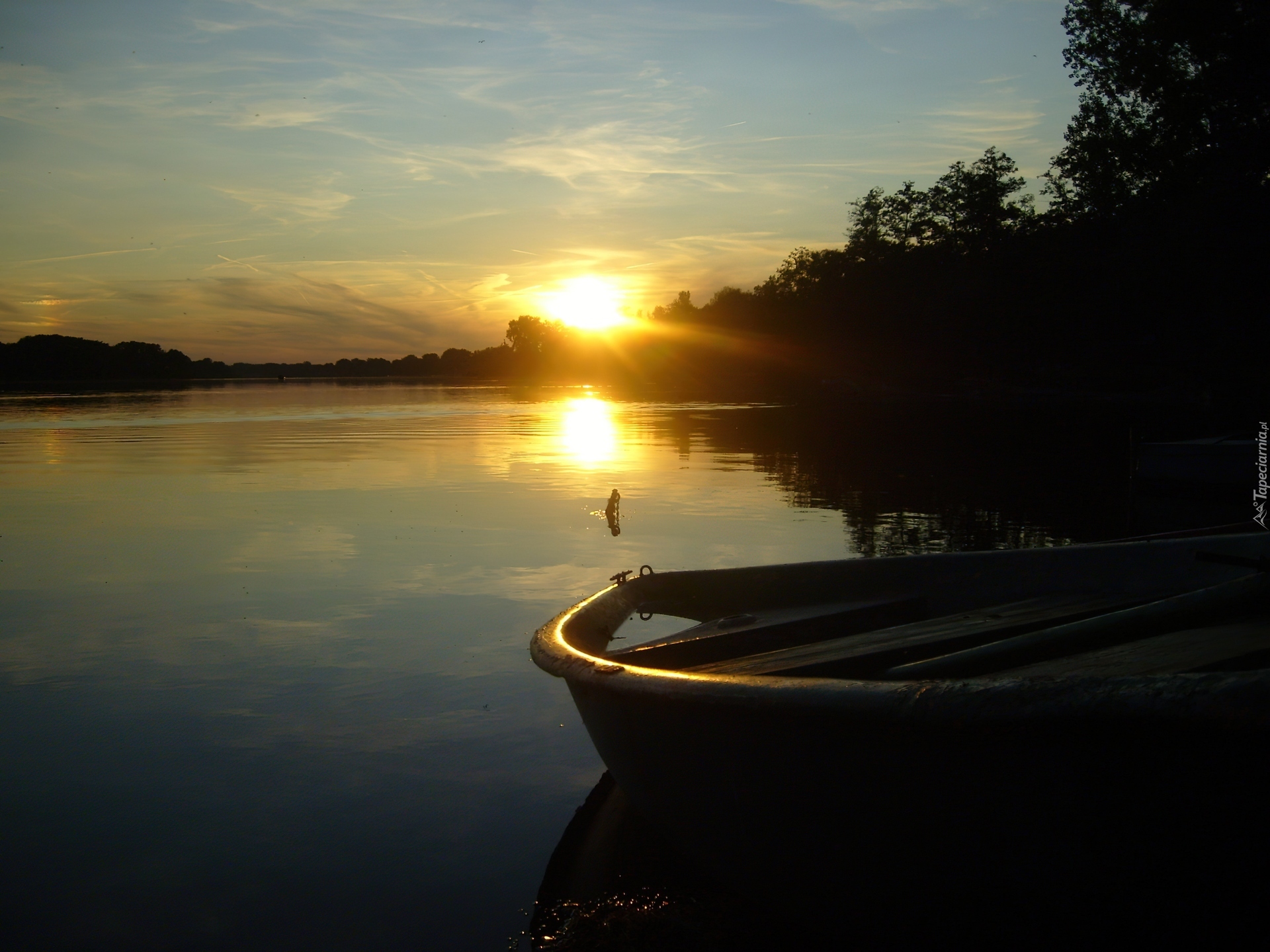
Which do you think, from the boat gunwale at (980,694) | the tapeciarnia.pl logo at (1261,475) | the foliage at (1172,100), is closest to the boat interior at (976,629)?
the boat gunwale at (980,694)

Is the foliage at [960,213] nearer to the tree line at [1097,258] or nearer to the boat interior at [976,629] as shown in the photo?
the tree line at [1097,258]

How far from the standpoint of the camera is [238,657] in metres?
6.78

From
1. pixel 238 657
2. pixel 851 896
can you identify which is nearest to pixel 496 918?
pixel 851 896

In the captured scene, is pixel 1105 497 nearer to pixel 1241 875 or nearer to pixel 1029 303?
pixel 1241 875

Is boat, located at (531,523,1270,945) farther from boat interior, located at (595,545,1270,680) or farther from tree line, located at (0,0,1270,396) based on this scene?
tree line, located at (0,0,1270,396)

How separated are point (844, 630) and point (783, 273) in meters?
144

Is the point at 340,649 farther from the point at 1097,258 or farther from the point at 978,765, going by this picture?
the point at 1097,258

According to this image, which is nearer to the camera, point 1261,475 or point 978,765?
point 978,765

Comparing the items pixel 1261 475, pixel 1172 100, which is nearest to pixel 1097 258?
pixel 1172 100

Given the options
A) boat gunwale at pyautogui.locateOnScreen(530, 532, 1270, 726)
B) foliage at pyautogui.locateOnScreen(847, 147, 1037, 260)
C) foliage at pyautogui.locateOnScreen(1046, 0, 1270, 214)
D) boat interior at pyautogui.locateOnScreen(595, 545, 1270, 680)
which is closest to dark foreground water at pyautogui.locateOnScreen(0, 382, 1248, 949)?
boat interior at pyautogui.locateOnScreen(595, 545, 1270, 680)

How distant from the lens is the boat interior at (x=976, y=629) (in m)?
3.40

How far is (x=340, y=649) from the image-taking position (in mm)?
6949

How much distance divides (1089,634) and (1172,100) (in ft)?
146

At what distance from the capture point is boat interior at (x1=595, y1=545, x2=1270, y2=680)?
3396mm
